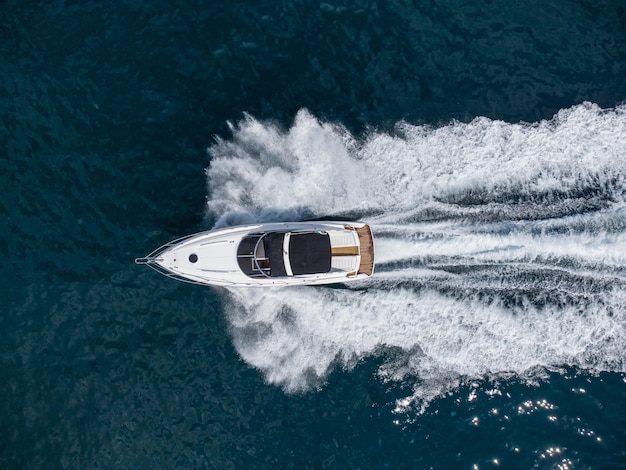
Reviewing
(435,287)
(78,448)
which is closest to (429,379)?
(435,287)

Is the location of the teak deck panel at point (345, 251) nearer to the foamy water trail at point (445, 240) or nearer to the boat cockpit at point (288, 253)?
the boat cockpit at point (288, 253)

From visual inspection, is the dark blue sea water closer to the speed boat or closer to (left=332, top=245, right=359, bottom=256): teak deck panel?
the speed boat

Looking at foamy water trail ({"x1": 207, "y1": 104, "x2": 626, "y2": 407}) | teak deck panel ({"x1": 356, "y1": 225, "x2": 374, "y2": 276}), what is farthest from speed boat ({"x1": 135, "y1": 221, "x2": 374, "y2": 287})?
foamy water trail ({"x1": 207, "y1": 104, "x2": 626, "y2": 407})

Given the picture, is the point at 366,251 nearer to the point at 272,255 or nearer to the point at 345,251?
the point at 345,251

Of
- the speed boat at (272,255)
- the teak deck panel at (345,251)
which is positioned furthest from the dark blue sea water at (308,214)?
the teak deck panel at (345,251)

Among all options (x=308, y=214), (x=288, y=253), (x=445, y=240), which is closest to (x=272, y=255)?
(x=288, y=253)

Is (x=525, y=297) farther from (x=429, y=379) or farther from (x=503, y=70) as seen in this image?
(x=503, y=70)
